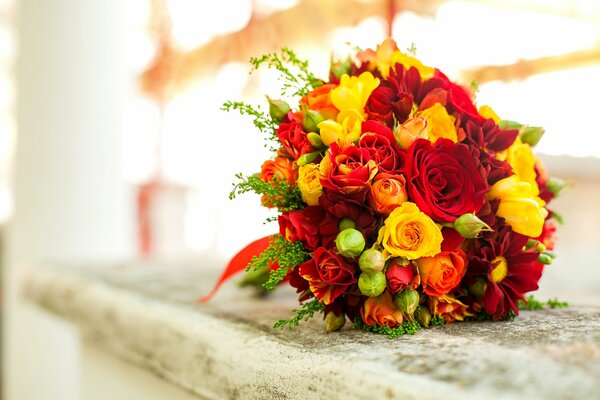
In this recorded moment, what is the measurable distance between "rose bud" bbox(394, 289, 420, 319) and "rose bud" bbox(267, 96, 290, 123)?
0.20 meters

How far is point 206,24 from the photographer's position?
3201 mm

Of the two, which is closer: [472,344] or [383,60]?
[472,344]

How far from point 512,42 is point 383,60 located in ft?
5.41

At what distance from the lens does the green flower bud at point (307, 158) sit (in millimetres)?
586

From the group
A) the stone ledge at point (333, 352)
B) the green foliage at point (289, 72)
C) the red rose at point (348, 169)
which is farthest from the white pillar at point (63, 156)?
the red rose at point (348, 169)

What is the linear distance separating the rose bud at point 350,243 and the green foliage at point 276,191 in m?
0.07

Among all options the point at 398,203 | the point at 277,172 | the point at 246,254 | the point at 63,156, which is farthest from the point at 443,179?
the point at 63,156

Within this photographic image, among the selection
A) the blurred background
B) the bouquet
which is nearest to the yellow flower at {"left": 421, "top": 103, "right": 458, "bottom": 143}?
the bouquet

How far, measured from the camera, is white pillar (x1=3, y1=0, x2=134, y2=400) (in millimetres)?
2240

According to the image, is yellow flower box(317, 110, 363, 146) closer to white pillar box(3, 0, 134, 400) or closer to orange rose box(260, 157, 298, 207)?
orange rose box(260, 157, 298, 207)

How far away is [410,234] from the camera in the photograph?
1.82 feet

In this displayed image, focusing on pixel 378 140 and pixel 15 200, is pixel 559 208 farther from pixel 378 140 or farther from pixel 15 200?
pixel 378 140

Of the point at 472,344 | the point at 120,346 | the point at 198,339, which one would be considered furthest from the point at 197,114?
the point at 472,344

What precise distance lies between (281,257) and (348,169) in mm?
93
